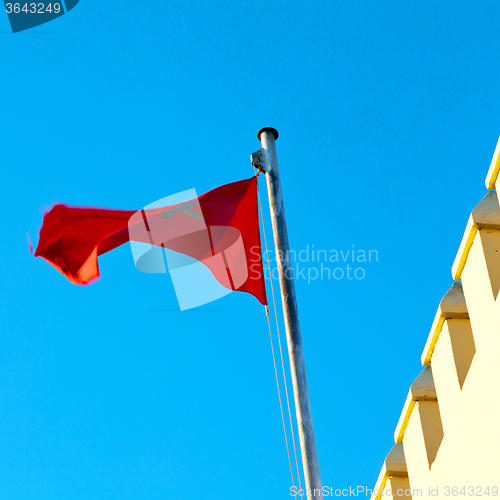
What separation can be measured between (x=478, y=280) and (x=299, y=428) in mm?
2071

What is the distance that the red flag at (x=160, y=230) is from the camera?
334 inches

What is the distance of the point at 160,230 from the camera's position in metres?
8.54

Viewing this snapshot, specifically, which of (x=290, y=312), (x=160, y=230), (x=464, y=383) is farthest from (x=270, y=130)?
(x=464, y=383)

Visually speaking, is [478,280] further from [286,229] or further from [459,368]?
[286,229]

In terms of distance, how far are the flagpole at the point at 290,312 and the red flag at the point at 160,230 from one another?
1.98 ft

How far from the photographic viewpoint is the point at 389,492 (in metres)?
7.45

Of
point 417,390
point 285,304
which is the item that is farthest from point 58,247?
point 417,390

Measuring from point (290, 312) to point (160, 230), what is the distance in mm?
2124

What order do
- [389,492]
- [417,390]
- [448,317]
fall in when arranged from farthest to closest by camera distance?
[389,492] → [417,390] → [448,317]

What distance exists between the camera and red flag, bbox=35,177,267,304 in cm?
848

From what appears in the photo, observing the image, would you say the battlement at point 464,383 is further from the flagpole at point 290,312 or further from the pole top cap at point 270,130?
the pole top cap at point 270,130

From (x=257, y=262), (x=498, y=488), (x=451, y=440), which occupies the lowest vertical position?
(x=498, y=488)

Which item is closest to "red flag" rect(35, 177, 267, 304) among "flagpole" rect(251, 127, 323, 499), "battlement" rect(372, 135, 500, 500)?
"flagpole" rect(251, 127, 323, 499)

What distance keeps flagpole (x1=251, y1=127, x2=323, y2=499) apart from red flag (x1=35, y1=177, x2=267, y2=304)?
0.60 meters
